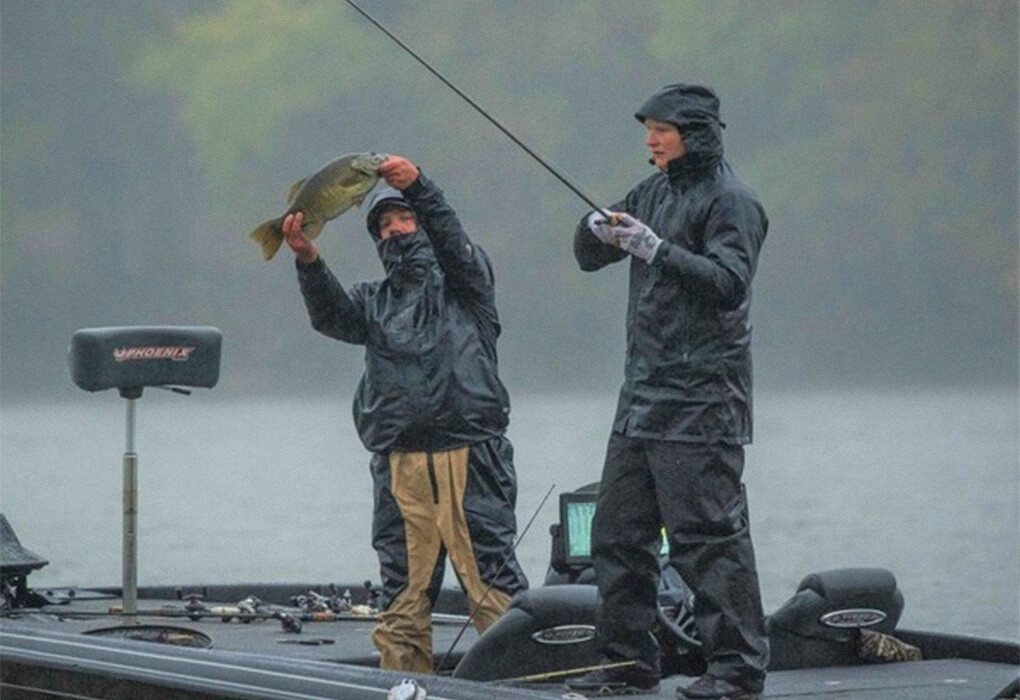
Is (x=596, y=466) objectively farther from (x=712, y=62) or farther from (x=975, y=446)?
(x=712, y=62)

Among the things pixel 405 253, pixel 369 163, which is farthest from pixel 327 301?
pixel 369 163

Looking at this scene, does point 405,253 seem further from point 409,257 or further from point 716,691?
point 716,691

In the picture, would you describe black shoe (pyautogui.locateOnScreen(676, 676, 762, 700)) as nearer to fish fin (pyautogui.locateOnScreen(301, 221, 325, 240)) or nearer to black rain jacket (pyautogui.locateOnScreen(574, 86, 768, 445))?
black rain jacket (pyautogui.locateOnScreen(574, 86, 768, 445))

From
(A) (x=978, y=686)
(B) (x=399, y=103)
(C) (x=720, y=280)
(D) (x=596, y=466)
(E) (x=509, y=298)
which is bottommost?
(A) (x=978, y=686)

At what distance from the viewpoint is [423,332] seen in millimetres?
7582

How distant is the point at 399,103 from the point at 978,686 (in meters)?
58.8

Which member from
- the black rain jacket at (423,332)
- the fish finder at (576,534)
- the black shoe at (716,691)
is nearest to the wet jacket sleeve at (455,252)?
the black rain jacket at (423,332)

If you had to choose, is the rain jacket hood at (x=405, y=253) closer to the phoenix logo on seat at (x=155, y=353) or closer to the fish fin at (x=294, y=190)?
the fish fin at (x=294, y=190)

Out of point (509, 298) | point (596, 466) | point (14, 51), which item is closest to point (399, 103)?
point (509, 298)

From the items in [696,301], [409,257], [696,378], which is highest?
[409,257]

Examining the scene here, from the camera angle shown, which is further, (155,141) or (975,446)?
(155,141)

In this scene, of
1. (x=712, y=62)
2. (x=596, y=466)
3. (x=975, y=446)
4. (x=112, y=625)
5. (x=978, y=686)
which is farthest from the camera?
(x=712, y=62)

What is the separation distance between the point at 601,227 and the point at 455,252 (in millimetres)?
1250

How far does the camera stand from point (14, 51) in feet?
235
